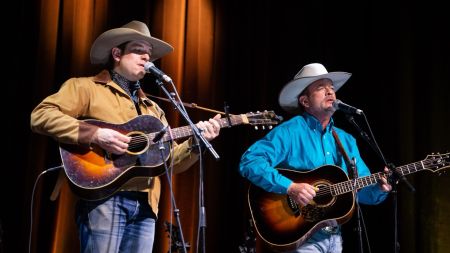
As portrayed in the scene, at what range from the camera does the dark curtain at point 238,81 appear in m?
4.07

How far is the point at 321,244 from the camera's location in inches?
138

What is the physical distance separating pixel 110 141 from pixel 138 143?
192 millimetres

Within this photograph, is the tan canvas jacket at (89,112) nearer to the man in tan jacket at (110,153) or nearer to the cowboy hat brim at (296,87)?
the man in tan jacket at (110,153)

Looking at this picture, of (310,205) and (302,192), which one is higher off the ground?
(302,192)

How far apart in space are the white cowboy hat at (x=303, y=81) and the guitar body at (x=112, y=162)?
4.55 feet

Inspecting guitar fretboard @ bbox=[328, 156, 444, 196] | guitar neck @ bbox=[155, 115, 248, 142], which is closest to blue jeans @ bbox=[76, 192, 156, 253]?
guitar neck @ bbox=[155, 115, 248, 142]

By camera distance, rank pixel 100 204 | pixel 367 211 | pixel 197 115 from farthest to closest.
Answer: pixel 367 211, pixel 197 115, pixel 100 204

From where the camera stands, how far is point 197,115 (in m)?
4.83

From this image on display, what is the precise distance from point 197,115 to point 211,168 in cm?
50

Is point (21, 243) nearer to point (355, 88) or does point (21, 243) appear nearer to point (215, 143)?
point (215, 143)

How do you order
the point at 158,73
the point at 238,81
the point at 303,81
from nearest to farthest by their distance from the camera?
1. the point at 158,73
2. the point at 303,81
3. the point at 238,81

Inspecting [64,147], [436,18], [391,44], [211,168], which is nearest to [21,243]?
[64,147]

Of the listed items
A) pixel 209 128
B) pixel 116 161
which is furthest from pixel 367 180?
pixel 116 161

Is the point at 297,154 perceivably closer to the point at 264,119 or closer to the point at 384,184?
the point at 264,119
